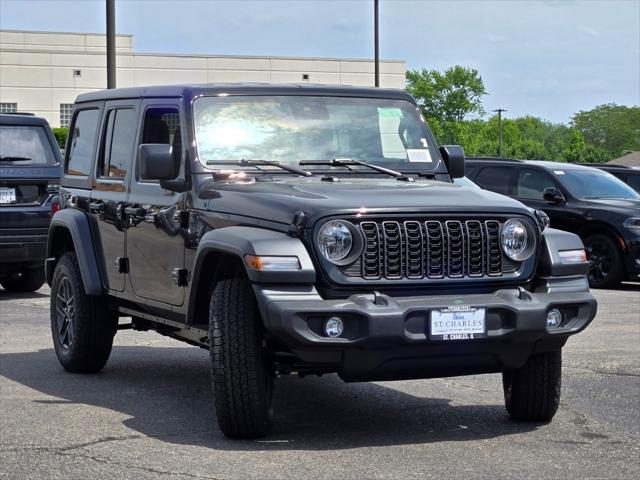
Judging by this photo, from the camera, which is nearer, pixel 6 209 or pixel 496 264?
pixel 496 264

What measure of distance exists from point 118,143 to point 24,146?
243 inches

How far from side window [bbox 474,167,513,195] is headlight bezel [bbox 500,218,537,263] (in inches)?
480

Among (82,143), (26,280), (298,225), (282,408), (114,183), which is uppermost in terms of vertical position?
(82,143)

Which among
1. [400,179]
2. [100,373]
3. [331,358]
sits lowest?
[100,373]

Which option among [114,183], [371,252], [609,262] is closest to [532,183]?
[609,262]

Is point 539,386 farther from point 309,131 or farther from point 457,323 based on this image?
point 309,131

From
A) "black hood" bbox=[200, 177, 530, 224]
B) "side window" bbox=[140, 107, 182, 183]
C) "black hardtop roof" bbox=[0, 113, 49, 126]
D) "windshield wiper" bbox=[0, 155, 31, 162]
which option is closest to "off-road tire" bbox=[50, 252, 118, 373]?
"side window" bbox=[140, 107, 182, 183]

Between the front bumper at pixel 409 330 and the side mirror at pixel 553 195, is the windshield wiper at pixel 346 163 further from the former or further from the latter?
the side mirror at pixel 553 195

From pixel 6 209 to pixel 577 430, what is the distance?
8784mm

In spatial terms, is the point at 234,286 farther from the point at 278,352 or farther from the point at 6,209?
the point at 6,209

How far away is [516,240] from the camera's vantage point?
7.20 metres

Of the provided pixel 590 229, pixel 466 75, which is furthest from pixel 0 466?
pixel 466 75

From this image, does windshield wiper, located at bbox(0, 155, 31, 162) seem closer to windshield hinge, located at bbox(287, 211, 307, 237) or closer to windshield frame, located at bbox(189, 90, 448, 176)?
windshield frame, located at bbox(189, 90, 448, 176)

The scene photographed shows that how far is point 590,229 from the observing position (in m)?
18.2
